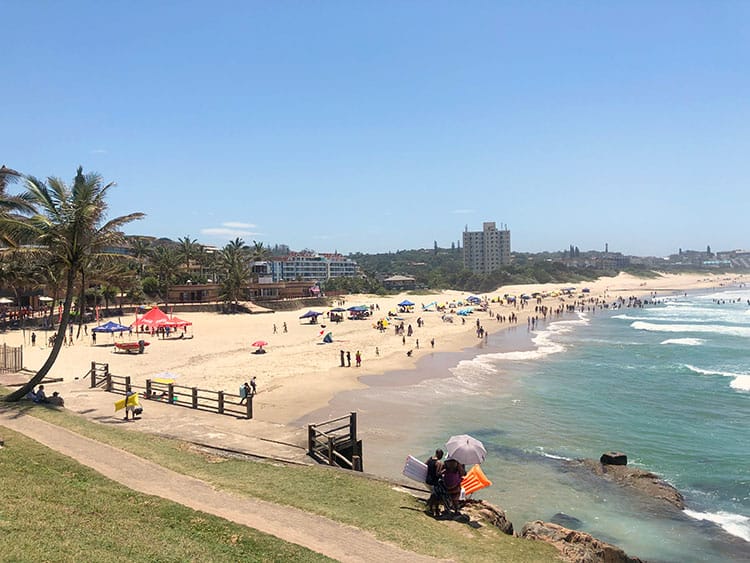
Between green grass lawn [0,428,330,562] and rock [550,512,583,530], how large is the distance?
8220mm

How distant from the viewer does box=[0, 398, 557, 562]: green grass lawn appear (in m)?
9.11

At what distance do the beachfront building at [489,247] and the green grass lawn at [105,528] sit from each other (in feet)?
621

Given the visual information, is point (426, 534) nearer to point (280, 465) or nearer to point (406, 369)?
point (280, 465)

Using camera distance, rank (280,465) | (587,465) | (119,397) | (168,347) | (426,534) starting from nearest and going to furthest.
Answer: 1. (426,534)
2. (280,465)
3. (587,465)
4. (119,397)
5. (168,347)

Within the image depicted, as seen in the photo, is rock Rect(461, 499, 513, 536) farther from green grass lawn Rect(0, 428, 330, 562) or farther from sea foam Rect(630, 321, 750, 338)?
sea foam Rect(630, 321, 750, 338)

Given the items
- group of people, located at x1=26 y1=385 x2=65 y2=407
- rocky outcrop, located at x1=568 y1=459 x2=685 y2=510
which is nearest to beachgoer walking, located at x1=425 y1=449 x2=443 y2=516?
rocky outcrop, located at x1=568 y1=459 x2=685 y2=510

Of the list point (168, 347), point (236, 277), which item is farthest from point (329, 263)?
point (168, 347)

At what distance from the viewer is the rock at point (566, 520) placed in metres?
13.7

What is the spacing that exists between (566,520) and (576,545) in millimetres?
3806

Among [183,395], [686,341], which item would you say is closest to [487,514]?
[183,395]

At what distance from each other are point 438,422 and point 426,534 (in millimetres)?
13339

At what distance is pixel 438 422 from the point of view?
884 inches

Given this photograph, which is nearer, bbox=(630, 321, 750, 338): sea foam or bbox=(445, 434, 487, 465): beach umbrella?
bbox=(445, 434, 487, 465): beach umbrella

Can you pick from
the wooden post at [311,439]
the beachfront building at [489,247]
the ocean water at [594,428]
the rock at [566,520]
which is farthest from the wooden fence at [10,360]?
the beachfront building at [489,247]
